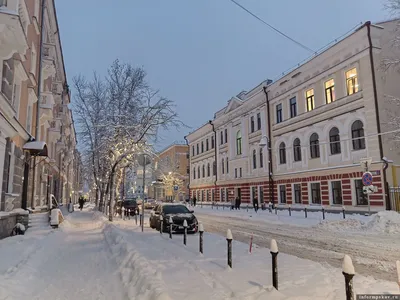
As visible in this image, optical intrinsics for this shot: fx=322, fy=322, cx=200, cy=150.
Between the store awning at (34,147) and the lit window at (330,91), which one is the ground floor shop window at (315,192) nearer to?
the lit window at (330,91)

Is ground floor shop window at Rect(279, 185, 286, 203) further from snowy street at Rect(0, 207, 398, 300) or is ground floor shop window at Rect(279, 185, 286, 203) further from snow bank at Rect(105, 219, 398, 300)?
snow bank at Rect(105, 219, 398, 300)

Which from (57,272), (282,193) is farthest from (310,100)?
(57,272)

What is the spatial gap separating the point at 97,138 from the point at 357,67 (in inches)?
895

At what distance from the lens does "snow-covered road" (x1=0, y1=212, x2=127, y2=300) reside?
6.03 m

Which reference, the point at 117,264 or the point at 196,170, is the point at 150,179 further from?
the point at 196,170

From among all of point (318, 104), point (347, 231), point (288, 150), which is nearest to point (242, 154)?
point (288, 150)

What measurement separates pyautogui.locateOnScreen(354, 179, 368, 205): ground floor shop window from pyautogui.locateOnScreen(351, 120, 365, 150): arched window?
256cm

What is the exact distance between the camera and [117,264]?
8.35 meters

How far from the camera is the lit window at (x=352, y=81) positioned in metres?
24.6

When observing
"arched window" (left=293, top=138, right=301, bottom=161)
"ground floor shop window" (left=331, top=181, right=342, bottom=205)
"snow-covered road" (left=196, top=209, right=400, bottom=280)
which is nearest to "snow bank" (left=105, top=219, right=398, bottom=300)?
"snow-covered road" (left=196, top=209, right=400, bottom=280)

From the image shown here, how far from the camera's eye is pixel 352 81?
82.1 ft

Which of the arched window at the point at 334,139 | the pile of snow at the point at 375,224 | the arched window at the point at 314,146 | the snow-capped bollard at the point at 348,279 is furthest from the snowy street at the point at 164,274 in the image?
the arched window at the point at 314,146

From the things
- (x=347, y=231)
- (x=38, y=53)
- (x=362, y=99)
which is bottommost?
(x=347, y=231)

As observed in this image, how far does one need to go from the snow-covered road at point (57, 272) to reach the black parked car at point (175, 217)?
4.67 m
